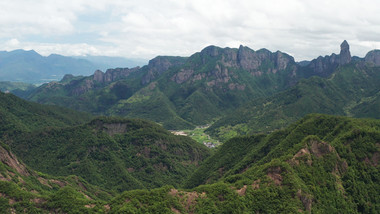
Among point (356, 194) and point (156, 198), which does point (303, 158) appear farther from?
point (156, 198)

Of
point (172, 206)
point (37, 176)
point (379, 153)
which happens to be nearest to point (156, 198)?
point (172, 206)

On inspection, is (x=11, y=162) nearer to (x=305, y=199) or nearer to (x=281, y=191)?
(x=281, y=191)

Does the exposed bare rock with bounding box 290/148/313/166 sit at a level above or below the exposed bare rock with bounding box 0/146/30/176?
above

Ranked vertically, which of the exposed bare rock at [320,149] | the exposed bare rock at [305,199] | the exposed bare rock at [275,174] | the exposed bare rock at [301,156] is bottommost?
the exposed bare rock at [305,199]

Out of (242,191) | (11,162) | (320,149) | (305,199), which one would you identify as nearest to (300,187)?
(305,199)

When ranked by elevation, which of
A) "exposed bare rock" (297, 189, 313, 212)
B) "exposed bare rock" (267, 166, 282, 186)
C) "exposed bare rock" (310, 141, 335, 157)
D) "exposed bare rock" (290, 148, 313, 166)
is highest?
"exposed bare rock" (310, 141, 335, 157)

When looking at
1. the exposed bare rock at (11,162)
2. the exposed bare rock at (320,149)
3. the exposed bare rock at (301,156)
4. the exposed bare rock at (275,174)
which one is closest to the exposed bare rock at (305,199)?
the exposed bare rock at (275,174)

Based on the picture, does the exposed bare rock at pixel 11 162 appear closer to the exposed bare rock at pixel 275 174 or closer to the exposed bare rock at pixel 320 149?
the exposed bare rock at pixel 275 174

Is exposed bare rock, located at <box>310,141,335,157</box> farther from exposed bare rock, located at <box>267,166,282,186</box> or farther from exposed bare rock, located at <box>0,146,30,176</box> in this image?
exposed bare rock, located at <box>0,146,30,176</box>

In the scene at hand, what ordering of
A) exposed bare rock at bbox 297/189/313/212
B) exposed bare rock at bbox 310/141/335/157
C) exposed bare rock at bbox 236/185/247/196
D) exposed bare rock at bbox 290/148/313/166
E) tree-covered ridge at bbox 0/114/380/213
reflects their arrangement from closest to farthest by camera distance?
1. tree-covered ridge at bbox 0/114/380/213
2. exposed bare rock at bbox 297/189/313/212
3. exposed bare rock at bbox 236/185/247/196
4. exposed bare rock at bbox 290/148/313/166
5. exposed bare rock at bbox 310/141/335/157

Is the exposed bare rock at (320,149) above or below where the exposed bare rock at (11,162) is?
above

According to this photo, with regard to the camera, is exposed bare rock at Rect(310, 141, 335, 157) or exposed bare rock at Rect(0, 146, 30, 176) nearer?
exposed bare rock at Rect(310, 141, 335, 157)

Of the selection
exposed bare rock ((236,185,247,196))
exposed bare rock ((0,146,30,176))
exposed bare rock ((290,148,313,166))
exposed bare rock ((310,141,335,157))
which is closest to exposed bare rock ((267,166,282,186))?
exposed bare rock ((290,148,313,166))
